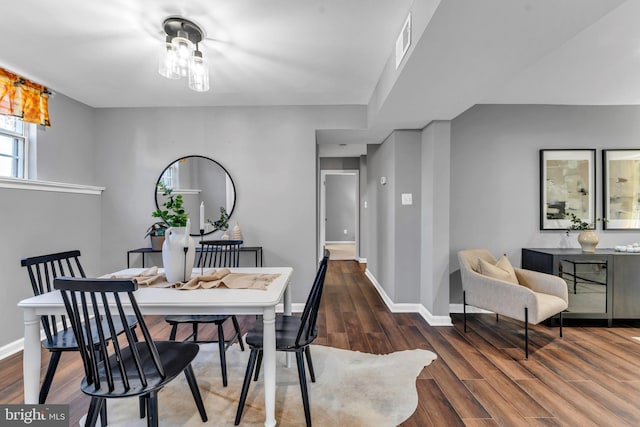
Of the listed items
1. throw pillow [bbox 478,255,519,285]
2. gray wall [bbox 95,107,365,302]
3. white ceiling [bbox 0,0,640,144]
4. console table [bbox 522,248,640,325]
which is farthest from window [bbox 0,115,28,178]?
console table [bbox 522,248,640,325]

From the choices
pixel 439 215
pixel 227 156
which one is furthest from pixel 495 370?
pixel 227 156

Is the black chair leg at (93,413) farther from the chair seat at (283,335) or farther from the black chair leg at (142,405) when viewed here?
the chair seat at (283,335)

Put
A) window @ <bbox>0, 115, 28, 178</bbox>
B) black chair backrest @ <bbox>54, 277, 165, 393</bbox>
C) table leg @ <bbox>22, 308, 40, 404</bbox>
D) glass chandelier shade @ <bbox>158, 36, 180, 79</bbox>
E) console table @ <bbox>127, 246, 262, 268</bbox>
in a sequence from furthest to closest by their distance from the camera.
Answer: console table @ <bbox>127, 246, 262, 268</bbox>, window @ <bbox>0, 115, 28, 178</bbox>, glass chandelier shade @ <bbox>158, 36, 180, 79</bbox>, table leg @ <bbox>22, 308, 40, 404</bbox>, black chair backrest @ <bbox>54, 277, 165, 393</bbox>

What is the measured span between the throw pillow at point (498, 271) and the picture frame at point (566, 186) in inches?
35.6

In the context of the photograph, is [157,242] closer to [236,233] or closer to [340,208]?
[236,233]

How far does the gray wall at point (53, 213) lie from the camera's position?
2.66 metres

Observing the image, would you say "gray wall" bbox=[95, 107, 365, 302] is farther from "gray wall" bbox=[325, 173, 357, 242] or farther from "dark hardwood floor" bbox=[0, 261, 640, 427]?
"gray wall" bbox=[325, 173, 357, 242]

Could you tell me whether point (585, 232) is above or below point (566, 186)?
below

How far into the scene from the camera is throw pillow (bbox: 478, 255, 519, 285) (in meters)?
2.98

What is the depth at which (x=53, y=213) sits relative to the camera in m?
3.07

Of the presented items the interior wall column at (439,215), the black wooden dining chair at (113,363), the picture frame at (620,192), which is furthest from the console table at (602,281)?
the black wooden dining chair at (113,363)

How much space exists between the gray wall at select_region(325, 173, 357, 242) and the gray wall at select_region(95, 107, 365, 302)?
19.7 ft

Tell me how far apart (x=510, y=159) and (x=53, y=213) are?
16.2ft

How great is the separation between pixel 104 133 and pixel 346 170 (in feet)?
15.1
